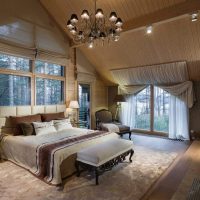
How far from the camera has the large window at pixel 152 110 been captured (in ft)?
21.1

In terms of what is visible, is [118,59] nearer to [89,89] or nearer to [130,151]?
[89,89]

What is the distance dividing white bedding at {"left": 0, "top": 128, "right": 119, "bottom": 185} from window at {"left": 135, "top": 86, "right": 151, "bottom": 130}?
122 inches

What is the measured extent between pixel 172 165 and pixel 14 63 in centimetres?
442

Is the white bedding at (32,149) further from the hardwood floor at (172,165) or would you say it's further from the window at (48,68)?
the window at (48,68)

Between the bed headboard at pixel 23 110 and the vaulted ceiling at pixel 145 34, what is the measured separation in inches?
93.7

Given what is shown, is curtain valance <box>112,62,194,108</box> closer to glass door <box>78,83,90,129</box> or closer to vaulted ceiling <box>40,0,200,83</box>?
vaulted ceiling <box>40,0,200,83</box>

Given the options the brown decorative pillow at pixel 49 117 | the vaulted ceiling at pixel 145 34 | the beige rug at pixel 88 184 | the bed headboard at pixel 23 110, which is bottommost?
the beige rug at pixel 88 184

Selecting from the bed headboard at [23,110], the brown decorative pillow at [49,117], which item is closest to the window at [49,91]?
the bed headboard at [23,110]

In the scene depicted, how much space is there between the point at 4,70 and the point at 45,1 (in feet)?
7.57

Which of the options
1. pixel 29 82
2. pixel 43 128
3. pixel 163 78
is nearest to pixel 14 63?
pixel 29 82

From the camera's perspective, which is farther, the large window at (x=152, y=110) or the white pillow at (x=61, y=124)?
the large window at (x=152, y=110)

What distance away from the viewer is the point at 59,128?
449 centimetres

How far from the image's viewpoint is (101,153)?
118 inches

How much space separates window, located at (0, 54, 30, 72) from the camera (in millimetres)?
4214
